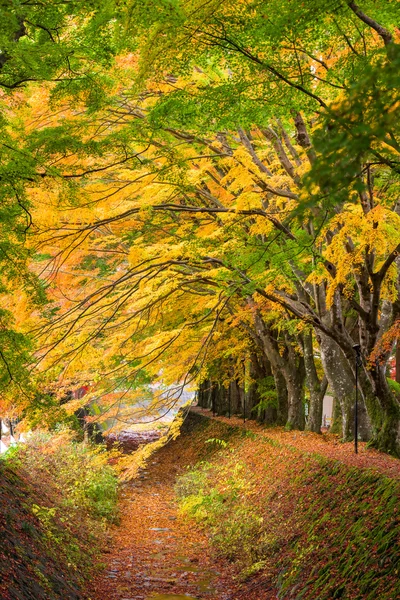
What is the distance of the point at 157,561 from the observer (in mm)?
12953

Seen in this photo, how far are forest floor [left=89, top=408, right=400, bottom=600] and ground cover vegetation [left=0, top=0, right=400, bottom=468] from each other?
48.9 inches

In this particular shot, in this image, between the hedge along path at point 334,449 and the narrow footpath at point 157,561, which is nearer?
the hedge along path at point 334,449

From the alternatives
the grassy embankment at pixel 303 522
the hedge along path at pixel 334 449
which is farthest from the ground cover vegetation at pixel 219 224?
the hedge along path at pixel 334 449

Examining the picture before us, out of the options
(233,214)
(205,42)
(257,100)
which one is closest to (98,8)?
(205,42)

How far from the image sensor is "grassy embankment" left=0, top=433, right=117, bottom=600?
328 inches

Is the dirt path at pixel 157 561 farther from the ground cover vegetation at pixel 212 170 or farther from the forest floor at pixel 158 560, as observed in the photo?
the ground cover vegetation at pixel 212 170

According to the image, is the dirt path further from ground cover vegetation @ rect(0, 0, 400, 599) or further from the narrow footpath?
ground cover vegetation @ rect(0, 0, 400, 599)

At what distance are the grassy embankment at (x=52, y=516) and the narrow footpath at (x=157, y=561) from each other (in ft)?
1.43

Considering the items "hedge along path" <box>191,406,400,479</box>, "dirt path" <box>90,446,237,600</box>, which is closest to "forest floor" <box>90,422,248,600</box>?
"dirt path" <box>90,446,237,600</box>

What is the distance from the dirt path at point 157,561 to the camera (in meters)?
10.8

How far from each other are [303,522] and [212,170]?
8811 millimetres

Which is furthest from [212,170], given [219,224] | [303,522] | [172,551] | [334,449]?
[303,522]

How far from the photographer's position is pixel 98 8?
7484mm

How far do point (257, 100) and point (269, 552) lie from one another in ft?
23.4
